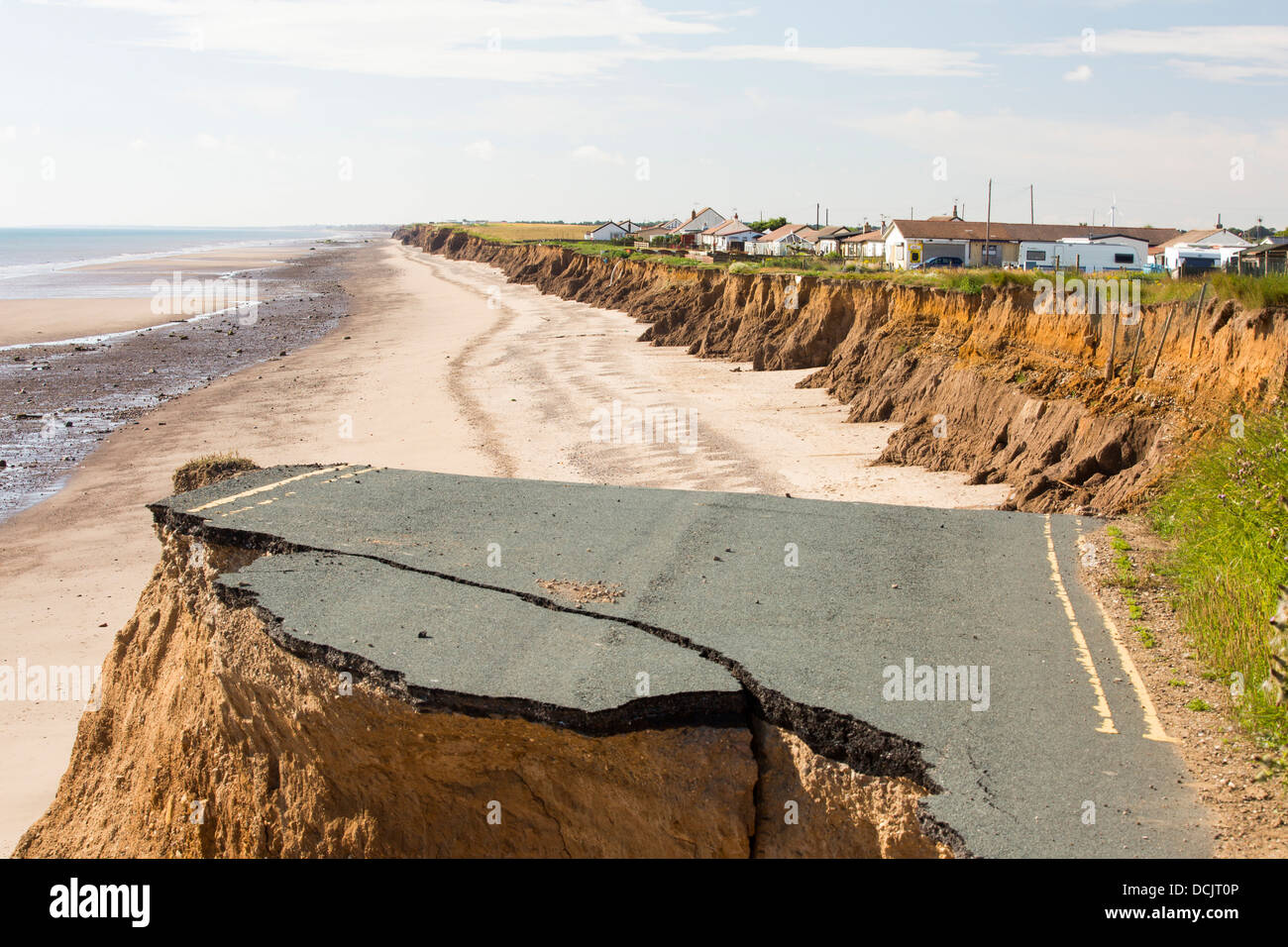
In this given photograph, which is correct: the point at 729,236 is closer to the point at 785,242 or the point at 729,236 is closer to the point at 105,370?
the point at 785,242

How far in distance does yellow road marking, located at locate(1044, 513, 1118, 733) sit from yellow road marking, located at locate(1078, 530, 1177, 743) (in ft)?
0.76

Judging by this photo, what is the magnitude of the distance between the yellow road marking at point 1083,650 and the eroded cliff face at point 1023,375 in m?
5.11

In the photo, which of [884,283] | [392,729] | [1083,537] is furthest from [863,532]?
[884,283]

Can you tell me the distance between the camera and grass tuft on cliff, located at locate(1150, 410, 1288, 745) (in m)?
7.60

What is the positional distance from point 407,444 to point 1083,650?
744 inches

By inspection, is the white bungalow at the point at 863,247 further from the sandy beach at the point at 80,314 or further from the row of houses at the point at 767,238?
the sandy beach at the point at 80,314

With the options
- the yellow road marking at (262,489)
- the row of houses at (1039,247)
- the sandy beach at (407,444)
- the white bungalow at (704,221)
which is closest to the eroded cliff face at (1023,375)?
the sandy beach at (407,444)

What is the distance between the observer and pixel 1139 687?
7.62m

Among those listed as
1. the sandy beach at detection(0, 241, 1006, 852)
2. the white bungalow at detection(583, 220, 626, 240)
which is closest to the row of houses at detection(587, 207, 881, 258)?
the white bungalow at detection(583, 220, 626, 240)

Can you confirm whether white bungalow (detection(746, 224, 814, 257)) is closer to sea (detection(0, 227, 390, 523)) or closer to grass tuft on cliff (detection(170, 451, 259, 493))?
sea (detection(0, 227, 390, 523))

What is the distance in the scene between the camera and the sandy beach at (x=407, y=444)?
49.2 ft

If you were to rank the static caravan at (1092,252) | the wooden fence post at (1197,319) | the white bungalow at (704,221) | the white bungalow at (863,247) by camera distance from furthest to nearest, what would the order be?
the white bungalow at (704,221)
the white bungalow at (863,247)
the static caravan at (1092,252)
the wooden fence post at (1197,319)

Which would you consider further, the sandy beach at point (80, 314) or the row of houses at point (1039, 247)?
the row of houses at point (1039, 247)

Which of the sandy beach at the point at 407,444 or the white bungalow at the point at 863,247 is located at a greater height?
the white bungalow at the point at 863,247
